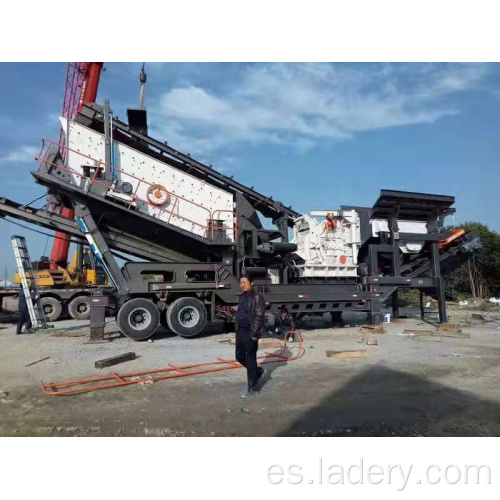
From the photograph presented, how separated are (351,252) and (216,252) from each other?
415cm

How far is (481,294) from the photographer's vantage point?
2833 cm

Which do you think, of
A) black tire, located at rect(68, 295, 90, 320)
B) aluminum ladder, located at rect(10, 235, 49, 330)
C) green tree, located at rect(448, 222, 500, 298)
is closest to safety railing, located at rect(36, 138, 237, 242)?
aluminum ladder, located at rect(10, 235, 49, 330)

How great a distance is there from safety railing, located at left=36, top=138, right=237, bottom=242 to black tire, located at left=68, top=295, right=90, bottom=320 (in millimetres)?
7217

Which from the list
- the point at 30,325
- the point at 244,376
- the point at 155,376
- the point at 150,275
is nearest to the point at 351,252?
the point at 150,275

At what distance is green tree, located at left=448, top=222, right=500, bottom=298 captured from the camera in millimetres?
28562

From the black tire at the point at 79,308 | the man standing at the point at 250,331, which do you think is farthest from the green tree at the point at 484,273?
the man standing at the point at 250,331

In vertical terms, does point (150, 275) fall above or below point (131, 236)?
below

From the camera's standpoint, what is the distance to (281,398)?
16.2ft

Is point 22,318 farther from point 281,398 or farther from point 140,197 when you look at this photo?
point 281,398

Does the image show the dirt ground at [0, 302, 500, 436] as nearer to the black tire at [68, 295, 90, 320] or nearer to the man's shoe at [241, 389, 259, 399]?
the man's shoe at [241, 389, 259, 399]

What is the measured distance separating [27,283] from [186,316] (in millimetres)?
5389

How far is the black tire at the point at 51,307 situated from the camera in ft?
51.2

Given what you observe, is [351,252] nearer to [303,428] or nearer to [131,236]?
[131,236]

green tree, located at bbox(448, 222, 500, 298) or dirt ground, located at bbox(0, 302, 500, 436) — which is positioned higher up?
A: green tree, located at bbox(448, 222, 500, 298)
